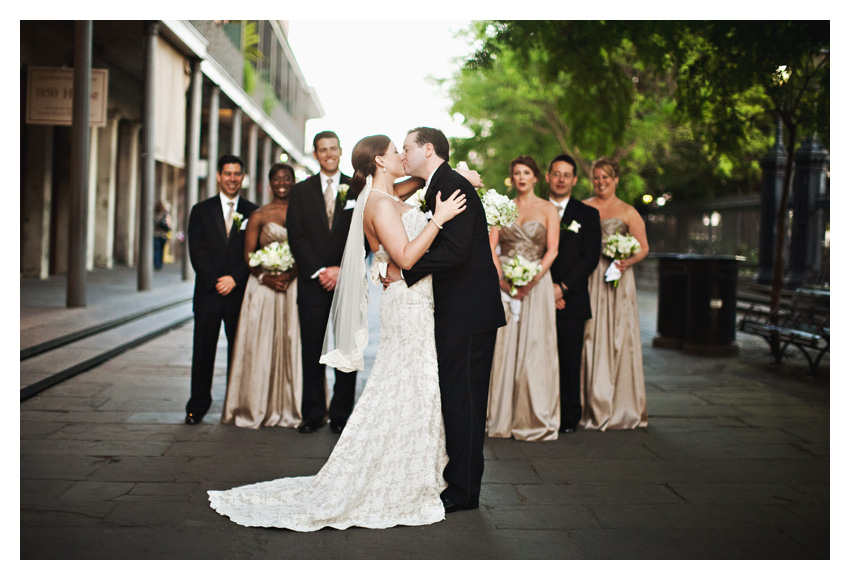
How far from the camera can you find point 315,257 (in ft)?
20.9

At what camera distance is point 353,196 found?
6.32 metres

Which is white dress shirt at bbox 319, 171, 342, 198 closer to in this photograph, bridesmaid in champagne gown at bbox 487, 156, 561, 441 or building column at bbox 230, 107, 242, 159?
bridesmaid in champagne gown at bbox 487, 156, 561, 441

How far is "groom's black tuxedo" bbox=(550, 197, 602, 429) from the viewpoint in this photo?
6.72 m

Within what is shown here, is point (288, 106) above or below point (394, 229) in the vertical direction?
above

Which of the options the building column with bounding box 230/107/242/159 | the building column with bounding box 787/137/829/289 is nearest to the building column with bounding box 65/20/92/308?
the building column with bounding box 230/107/242/159

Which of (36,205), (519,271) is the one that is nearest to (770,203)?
(519,271)

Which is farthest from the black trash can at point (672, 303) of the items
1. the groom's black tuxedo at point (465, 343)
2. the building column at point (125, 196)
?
the building column at point (125, 196)

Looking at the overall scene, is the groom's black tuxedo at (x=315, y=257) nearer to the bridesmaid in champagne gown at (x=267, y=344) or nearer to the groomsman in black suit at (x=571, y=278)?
the bridesmaid in champagne gown at (x=267, y=344)

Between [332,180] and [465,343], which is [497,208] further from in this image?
[332,180]

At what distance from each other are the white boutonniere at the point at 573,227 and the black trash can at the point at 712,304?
222 inches

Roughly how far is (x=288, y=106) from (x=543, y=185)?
52.3 ft

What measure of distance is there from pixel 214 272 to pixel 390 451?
2.73m
